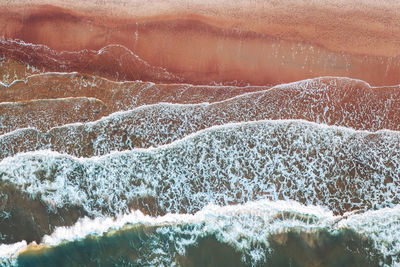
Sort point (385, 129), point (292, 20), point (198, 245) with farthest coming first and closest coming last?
point (292, 20)
point (385, 129)
point (198, 245)

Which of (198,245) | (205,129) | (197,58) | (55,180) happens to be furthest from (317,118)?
(55,180)

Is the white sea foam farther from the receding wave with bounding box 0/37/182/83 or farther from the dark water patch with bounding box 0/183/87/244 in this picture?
the receding wave with bounding box 0/37/182/83

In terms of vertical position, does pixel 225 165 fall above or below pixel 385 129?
below

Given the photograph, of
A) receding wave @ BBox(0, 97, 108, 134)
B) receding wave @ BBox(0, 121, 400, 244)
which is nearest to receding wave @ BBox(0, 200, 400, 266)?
receding wave @ BBox(0, 121, 400, 244)

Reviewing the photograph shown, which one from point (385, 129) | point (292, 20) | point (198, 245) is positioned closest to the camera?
point (198, 245)

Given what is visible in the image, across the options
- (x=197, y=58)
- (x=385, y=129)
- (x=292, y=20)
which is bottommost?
(x=385, y=129)

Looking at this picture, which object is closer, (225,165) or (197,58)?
(225,165)

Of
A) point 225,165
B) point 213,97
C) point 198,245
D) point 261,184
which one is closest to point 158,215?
point 198,245

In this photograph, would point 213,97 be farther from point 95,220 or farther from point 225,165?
point 95,220
